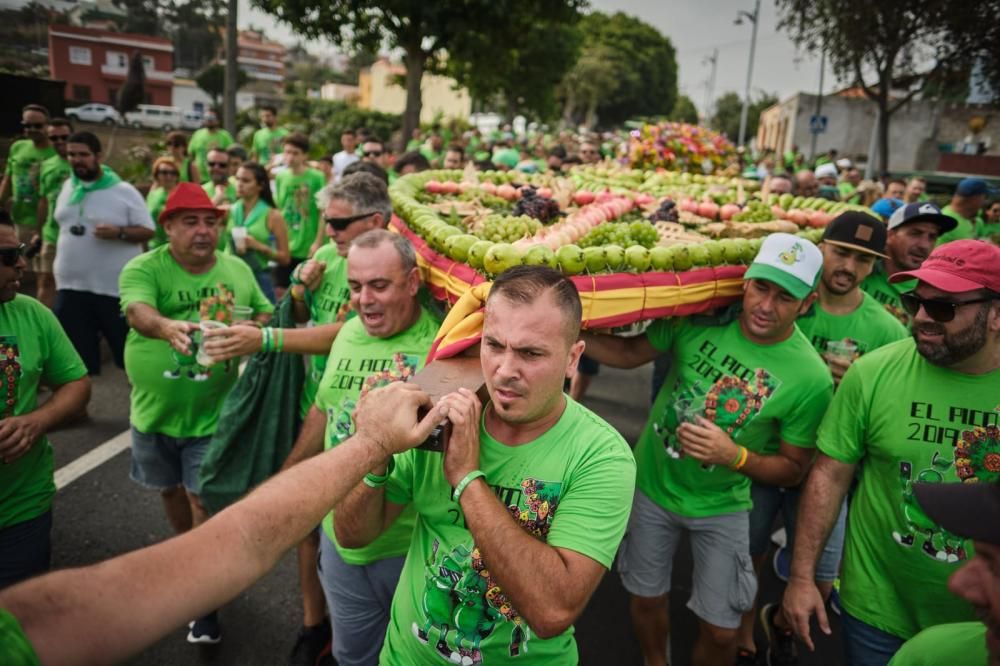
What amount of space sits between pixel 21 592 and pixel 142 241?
222 inches

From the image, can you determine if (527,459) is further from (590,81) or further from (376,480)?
(590,81)

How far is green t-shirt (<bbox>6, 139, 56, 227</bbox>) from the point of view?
6648mm

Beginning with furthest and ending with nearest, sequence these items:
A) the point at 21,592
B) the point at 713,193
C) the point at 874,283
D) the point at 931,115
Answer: the point at 931,115 < the point at 713,193 < the point at 874,283 < the point at 21,592

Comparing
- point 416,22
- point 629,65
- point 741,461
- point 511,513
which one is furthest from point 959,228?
point 629,65

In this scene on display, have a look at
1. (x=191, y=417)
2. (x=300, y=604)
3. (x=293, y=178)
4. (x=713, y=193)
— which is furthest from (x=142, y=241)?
(x=713, y=193)

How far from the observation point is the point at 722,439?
9.86 ft

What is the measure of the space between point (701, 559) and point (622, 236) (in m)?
1.75

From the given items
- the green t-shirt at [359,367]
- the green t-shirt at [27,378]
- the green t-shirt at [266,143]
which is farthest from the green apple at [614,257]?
the green t-shirt at [266,143]

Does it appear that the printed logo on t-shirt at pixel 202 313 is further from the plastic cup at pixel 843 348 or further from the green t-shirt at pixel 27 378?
the plastic cup at pixel 843 348

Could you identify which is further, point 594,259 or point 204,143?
point 204,143

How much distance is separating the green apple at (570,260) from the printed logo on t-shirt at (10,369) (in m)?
2.57

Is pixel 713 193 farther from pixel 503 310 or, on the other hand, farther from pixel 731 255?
pixel 503 310

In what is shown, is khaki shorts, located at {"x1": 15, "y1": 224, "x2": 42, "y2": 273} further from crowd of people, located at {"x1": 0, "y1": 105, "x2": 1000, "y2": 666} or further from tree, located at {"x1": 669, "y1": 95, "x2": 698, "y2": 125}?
tree, located at {"x1": 669, "y1": 95, "x2": 698, "y2": 125}

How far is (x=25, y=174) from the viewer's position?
677 centimetres
